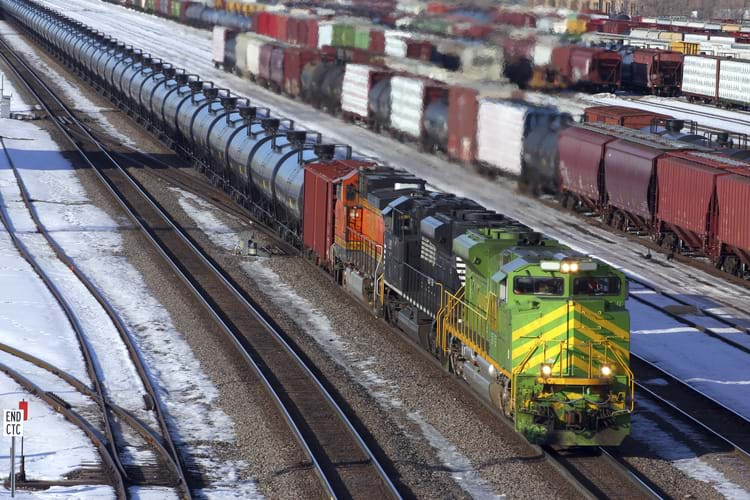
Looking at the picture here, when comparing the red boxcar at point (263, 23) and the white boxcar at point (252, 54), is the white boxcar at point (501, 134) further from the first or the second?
the red boxcar at point (263, 23)

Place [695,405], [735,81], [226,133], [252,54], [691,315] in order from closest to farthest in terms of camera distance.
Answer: [695,405], [691,315], [226,133], [735,81], [252,54]

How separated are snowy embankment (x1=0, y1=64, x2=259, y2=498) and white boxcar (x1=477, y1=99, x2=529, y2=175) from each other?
1637 cm

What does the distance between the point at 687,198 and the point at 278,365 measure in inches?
680

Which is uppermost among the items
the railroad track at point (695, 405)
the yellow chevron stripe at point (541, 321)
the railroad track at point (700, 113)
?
the yellow chevron stripe at point (541, 321)

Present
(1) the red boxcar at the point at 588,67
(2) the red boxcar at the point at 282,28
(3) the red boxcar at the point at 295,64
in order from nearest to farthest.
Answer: (3) the red boxcar at the point at 295,64 → (1) the red boxcar at the point at 588,67 → (2) the red boxcar at the point at 282,28

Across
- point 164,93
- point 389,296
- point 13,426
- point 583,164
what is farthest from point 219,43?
point 13,426

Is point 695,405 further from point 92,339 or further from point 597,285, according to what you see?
point 92,339

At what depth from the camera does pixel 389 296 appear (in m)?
27.0

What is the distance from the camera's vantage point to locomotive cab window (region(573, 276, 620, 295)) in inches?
731

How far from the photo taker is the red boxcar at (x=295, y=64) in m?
78.8

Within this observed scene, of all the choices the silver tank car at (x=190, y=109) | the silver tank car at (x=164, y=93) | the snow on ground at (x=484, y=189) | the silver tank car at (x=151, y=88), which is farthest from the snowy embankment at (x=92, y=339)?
the silver tank car at (x=151, y=88)

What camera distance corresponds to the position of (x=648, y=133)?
1777 inches

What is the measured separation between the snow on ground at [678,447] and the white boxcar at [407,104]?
37.2 meters

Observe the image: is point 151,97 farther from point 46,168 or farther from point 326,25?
point 326,25
